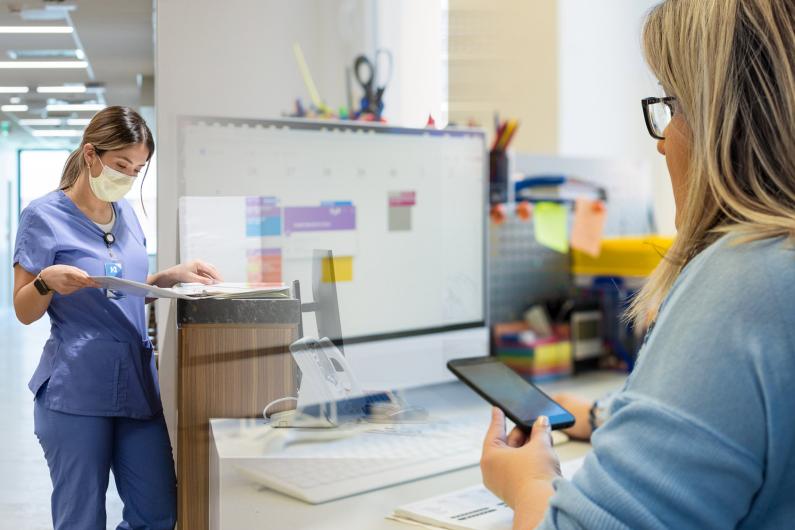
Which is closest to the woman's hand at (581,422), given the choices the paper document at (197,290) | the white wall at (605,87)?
the paper document at (197,290)

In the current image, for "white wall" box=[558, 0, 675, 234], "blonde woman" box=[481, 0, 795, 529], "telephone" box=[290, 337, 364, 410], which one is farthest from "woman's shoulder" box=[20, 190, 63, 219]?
"white wall" box=[558, 0, 675, 234]

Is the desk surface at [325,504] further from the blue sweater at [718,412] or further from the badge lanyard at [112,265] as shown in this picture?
the blue sweater at [718,412]

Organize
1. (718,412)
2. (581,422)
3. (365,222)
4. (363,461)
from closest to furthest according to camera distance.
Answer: (718,412), (363,461), (365,222), (581,422)

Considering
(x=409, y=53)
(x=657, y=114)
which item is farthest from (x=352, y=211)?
(x=657, y=114)

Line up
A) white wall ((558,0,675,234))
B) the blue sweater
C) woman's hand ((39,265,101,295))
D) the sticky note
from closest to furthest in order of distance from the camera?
the blue sweater → woman's hand ((39,265,101,295)) → the sticky note → white wall ((558,0,675,234))

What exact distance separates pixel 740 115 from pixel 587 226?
128 centimetres

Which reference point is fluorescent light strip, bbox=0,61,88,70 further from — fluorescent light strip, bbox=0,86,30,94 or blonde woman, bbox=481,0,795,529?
blonde woman, bbox=481,0,795,529

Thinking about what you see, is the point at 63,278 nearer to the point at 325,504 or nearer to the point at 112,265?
the point at 112,265

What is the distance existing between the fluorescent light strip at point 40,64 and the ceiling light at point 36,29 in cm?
2

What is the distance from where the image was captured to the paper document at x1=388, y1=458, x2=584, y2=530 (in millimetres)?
731

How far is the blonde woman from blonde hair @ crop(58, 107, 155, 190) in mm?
345

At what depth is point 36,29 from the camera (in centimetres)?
55

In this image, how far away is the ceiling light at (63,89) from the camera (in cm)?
55

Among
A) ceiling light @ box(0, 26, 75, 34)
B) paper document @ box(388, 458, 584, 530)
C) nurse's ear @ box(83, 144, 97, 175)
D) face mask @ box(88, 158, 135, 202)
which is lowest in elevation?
paper document @ box(388, 458, 584, 530)
